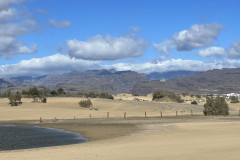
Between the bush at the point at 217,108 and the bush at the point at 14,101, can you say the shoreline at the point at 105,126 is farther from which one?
the bush at the point at 14,101

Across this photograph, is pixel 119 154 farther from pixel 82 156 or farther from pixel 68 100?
pixel 68 100

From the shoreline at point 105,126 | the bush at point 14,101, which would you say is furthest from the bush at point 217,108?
the bush at point 14,101

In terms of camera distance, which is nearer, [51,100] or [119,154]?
[119,154]

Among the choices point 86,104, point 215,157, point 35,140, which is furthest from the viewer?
point 86,104

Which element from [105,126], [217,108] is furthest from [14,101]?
[217,108]

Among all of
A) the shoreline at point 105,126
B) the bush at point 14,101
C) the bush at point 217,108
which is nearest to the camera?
the shoreline at point 105,126

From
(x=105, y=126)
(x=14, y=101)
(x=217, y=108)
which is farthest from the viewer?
(x=14, y=101)

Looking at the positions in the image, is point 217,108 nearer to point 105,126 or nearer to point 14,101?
point 105,126

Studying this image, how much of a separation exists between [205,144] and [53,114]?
43950 millimetres

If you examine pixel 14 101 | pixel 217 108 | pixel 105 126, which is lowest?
pixel 105 126

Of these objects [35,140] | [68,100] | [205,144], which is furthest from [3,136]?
[68,100]

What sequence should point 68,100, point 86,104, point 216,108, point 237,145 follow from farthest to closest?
point 68,100 → point 86,104 → point 216,108 → point 237,145

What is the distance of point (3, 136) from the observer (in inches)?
1409

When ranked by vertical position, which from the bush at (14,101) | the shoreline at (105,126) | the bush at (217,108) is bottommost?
the shoreline at (105,126)
